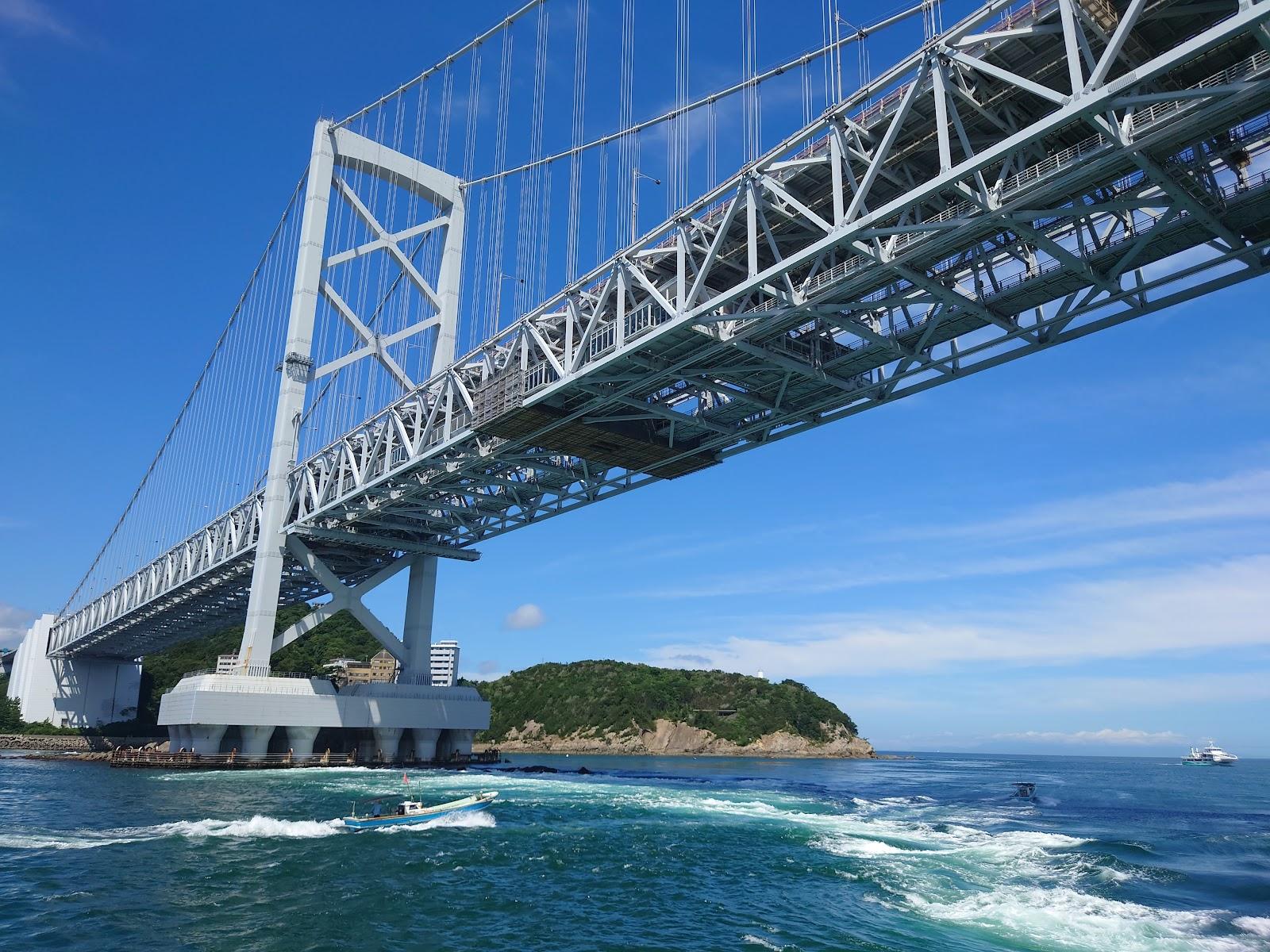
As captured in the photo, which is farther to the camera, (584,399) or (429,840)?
(584,399)

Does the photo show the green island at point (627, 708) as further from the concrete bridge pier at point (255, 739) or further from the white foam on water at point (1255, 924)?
the white foam on water at point (1255, 924)

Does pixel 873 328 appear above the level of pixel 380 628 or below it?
above

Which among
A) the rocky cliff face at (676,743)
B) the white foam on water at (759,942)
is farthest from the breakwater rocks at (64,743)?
the white foam on water at (759,942)

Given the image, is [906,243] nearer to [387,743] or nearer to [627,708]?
[387,743]

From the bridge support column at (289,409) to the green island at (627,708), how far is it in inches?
2359

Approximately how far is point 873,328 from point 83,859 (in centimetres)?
2523

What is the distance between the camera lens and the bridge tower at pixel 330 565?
50.7 m

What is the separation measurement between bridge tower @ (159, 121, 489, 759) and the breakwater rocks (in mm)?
31882

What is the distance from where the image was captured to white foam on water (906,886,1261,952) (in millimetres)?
17016

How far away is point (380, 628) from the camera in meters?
53.3

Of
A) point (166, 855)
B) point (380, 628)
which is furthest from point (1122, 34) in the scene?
Result: point (380, 628)

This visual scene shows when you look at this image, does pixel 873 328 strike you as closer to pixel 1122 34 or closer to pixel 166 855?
pixel 1122 34

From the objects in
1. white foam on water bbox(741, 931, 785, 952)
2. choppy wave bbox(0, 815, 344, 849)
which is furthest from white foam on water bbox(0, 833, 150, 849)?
white foam on water bbox(741, 931, 785, 952)

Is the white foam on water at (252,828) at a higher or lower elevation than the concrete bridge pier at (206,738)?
lower
